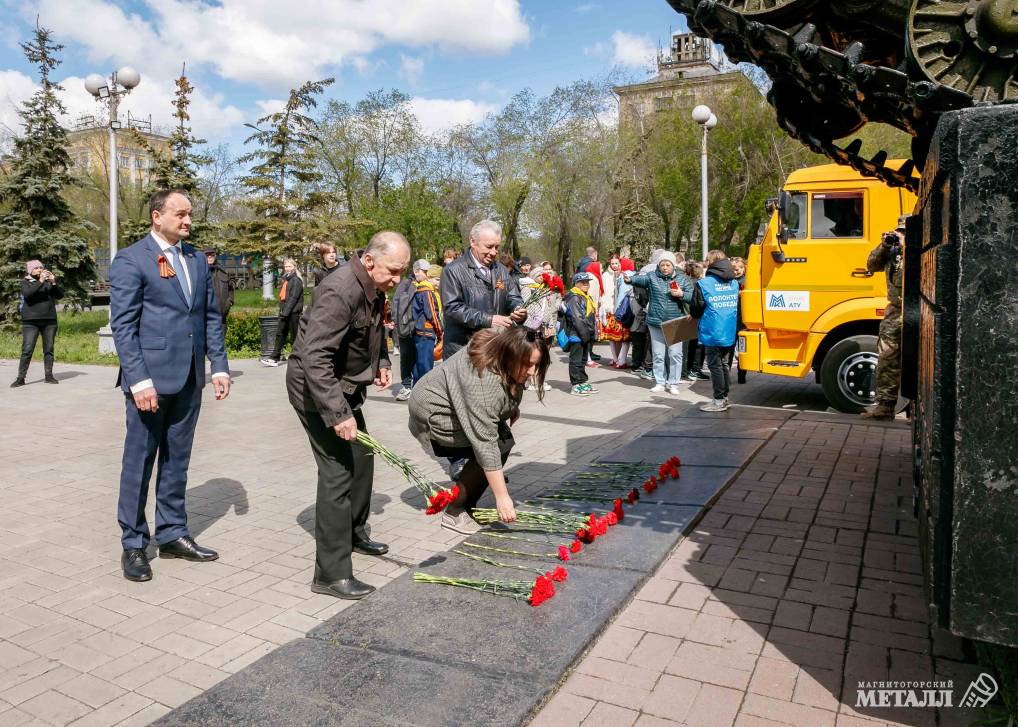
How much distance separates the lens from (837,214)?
30.1ft

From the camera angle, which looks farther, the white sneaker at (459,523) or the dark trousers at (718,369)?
the dark trousers at (718,369)

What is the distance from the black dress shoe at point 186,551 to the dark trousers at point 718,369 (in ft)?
19.9

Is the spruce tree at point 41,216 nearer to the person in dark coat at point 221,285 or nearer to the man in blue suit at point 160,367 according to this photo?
the person in dark coat at point 221,285

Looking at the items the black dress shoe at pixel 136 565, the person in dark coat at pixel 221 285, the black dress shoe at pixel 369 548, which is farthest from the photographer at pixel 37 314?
the black dress shoe at pixel 369 548

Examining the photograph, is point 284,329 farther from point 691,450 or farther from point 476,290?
point 691,450

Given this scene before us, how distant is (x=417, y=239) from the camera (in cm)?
3800

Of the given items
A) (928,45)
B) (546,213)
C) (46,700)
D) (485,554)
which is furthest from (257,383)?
(546,213)

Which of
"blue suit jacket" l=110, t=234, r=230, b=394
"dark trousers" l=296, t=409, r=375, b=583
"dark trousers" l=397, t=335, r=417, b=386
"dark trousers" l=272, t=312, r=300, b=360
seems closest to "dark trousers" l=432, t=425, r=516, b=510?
"dark trousers" l=296, t=409, r=375, b=583

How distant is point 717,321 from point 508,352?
5716 mm

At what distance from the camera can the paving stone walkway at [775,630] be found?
2.90 m

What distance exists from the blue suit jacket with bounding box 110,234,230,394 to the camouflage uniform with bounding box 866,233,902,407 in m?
5.68

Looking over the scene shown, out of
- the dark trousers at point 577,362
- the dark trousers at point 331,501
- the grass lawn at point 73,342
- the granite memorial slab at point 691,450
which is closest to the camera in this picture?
the dark trousers at point 331,501

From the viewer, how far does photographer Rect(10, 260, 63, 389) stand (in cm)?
1210

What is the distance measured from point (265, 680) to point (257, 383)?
9587mm
